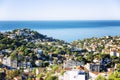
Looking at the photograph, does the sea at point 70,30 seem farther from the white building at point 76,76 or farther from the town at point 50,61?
the white building at point 76,76

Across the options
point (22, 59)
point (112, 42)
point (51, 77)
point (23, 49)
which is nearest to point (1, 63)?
point (22, 59)

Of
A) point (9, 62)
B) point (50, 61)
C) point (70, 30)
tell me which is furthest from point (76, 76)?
point (70, 30)

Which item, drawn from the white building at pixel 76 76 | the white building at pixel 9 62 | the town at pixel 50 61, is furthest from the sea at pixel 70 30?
the white building at pixel 76 76

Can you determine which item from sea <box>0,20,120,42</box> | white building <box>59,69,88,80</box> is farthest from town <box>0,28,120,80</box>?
sea <box>0,20,120,42</box>

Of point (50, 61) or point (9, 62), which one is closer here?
point (9, 62)

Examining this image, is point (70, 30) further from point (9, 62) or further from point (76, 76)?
point (76, 76)

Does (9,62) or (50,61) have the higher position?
(9,62)

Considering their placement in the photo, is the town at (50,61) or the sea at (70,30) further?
the sea at (70,30)

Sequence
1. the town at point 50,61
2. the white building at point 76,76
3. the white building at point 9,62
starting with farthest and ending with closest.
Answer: the white building at point 9,62 → the town at point 50,61 → the white building at point 76,76

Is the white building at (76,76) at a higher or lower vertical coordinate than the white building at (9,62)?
higher

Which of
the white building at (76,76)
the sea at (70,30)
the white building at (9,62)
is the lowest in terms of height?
the sea at (70,30)

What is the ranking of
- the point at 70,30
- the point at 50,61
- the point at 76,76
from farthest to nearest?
→ the point at 70,30
the point at 50,61
the point at 76,76

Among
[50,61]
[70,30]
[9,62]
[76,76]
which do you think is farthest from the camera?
[70,30]
